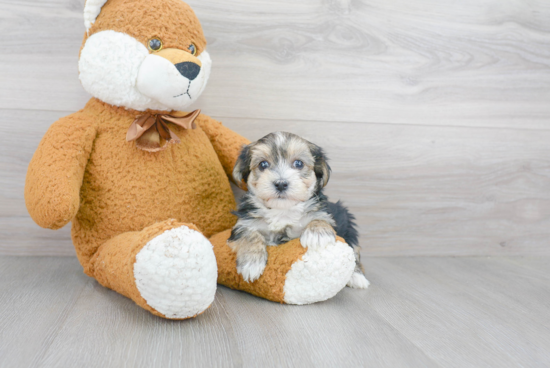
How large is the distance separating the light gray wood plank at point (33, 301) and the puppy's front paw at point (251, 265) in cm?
59

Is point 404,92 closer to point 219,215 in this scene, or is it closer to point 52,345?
point 219,215

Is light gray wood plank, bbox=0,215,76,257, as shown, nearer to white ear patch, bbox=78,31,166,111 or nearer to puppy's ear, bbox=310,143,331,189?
white ear patch, bbox=78,31,166,111

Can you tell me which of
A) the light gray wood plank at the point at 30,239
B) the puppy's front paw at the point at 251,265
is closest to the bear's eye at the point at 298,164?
the puppy's front paw at the point at 251,265

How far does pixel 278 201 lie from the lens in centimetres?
152

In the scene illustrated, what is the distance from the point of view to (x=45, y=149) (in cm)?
149

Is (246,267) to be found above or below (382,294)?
above

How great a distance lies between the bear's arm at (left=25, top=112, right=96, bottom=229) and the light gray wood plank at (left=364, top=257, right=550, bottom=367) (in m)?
1.11

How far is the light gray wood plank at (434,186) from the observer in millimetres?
2168

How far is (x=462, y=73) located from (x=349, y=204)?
3.06ft

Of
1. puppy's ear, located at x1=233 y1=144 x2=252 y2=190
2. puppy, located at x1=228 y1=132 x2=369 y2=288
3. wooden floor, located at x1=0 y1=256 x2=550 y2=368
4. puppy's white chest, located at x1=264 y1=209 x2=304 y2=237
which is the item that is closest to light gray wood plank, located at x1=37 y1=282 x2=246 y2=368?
wooden floor, located at x1=0 y1=256 x2=550 y2=368

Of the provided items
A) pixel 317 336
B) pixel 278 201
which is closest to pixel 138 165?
pixel 278 201

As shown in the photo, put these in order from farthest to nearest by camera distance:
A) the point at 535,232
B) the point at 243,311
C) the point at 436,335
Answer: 1. the point at 535,232
2. the point at 243,311
3. the point at 436,335

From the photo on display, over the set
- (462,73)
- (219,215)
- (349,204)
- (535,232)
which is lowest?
(535,232)

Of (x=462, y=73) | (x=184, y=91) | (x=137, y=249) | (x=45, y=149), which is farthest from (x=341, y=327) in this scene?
(x=462, y=73)
